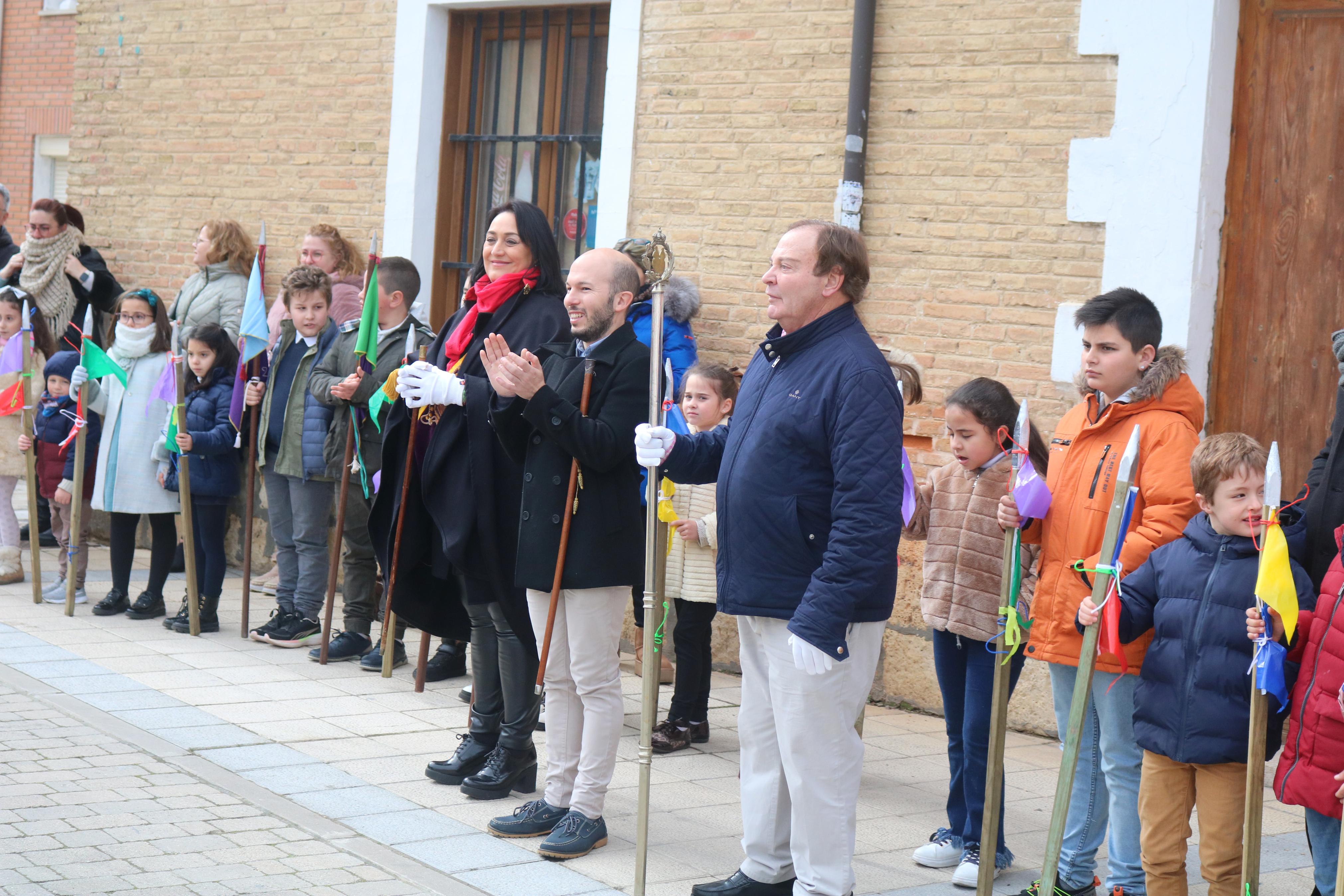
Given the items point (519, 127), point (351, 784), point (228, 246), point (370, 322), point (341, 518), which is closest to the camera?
point (351, 784)

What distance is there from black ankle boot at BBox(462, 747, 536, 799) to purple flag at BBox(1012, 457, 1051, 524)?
2040 mm

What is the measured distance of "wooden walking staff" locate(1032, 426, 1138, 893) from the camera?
4.02m

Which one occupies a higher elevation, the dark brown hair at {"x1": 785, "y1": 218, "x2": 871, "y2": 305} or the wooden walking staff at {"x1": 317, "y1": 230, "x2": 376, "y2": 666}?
the dark brown hair at {"x1": 785, "y1": 218, "x2": 871, "y2": 305}

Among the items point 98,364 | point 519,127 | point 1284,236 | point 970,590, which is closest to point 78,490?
point 98,364

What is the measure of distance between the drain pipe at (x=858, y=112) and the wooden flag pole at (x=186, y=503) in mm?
3658

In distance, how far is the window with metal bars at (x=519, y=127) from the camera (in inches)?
357

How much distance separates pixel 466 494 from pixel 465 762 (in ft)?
3.45

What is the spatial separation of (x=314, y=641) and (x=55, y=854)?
3.46m

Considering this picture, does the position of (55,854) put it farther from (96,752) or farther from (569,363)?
(569,363)

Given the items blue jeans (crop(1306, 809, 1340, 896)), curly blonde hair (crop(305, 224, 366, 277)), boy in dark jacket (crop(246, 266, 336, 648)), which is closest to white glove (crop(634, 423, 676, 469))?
blue jeans (crop(1306, 809, 1340, 896))

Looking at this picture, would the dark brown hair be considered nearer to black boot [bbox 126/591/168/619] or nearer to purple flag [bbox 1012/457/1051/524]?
purple flag [bbox 1012/457/1051/524]

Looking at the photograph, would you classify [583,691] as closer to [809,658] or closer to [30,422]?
[809,658]

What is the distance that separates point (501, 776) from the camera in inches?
212

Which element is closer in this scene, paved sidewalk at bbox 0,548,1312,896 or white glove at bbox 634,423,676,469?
white glove at bbox 634,423,676,469
